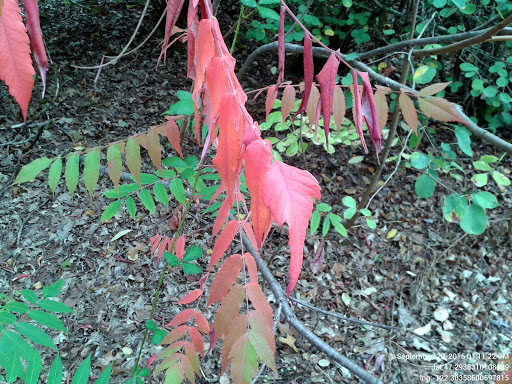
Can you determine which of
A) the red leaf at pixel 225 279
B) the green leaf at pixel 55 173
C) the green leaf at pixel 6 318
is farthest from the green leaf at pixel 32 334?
the red leaf at pixel 225 279

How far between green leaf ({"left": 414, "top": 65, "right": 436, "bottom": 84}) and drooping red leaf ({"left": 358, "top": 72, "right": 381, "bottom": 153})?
1.10 m

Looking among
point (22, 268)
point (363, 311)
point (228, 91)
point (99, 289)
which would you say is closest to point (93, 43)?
point (22, 268)

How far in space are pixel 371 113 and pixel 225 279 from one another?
1.49ft

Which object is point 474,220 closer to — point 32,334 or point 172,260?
point 172,260

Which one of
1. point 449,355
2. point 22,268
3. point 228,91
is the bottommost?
point 449,355

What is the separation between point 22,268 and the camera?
7.45 ft

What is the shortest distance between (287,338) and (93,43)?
3.85m

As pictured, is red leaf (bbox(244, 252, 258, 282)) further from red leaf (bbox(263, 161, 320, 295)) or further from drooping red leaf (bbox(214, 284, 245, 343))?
red leaf (bbox(263, 161, 320, 295))

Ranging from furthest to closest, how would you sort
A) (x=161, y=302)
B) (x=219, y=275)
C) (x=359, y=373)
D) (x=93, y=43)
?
(x=93, y=43), (x=161, y=302), (x=359, y=373), (x=219, y=275)

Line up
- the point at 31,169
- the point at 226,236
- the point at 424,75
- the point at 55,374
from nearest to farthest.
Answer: the point at 226,236 < the point at 55,374 < the point at 31,169 < the point at 424,75

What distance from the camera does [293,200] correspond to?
365mm

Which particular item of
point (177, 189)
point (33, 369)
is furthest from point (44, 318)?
point (177, 189)

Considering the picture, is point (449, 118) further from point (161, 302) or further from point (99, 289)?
point (99, 289)

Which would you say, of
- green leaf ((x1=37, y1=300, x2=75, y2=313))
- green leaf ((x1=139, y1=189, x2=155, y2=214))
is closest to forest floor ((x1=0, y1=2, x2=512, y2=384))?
green leaf ((x1=139, y1=189, x2=155, y2=214))
